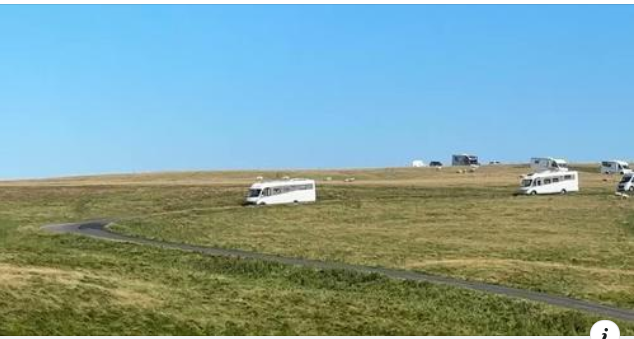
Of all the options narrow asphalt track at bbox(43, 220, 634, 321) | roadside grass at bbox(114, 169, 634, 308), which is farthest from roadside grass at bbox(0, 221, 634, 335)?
roadside grass at bbox(114, 169, 634, 308)

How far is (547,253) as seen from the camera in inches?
2131

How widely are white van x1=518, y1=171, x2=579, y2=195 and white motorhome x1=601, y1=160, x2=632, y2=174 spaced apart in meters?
52.1

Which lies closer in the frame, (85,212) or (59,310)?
(59,310)

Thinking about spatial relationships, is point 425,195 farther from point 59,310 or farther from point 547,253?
point 59,310

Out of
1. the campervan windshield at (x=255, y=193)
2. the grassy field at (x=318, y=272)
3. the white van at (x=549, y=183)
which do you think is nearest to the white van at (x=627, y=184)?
the grassy field at (x=318, y=272)

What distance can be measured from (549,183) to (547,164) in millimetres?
43786

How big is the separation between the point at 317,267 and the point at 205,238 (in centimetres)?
2138

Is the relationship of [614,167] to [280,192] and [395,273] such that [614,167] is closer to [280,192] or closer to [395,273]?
[280,192]

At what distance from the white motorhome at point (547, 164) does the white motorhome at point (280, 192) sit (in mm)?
61543

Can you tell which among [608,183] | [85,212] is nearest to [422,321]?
[85,212]

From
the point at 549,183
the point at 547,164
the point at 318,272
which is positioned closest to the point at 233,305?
the point at 318,272

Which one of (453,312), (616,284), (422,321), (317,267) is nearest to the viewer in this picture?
(422,321)

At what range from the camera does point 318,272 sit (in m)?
43.3

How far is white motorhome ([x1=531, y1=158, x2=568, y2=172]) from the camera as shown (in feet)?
486
